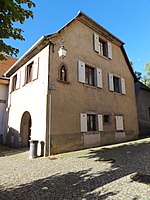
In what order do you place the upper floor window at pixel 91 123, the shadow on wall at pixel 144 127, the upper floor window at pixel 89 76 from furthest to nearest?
the shadow on wall at pixel 144 127 < the upper floor window at pixel 89 76 < the upper floor window at pixel 91 123

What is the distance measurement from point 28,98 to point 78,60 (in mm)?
3833

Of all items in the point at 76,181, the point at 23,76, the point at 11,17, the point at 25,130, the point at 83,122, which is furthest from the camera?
the point at 23,76

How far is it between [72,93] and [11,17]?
5820 millimetres

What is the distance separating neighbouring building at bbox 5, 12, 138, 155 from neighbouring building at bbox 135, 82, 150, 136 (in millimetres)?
2581

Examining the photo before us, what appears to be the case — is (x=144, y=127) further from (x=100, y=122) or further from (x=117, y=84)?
(x=100, y=122)

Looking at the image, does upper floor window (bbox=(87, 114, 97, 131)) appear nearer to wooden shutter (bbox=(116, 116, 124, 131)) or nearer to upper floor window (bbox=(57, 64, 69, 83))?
wooden shutter (bbox=(116, 116, 124, 131))

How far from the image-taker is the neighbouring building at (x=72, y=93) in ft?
26.0

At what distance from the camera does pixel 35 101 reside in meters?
8.59

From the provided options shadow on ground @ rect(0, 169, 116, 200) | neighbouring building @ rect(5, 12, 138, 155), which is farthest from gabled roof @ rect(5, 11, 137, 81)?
shadow on ground @ rect(0, 169, 116, 200)

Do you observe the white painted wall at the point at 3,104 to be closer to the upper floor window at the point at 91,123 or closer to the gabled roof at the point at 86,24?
the gabled roof at the point at 86,24

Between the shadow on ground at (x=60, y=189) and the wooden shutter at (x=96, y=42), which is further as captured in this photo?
the wooden shutter at (x=96, y=42)

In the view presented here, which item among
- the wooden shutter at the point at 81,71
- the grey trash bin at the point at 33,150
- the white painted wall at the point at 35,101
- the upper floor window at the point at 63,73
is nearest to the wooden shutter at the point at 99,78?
the wooden shutter at the point at 81,71

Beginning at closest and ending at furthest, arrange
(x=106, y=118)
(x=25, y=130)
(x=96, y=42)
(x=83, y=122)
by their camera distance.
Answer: (x=83, y=122)
(x=25, y=130)
(x=106, y=118)
(x=96, y=42)

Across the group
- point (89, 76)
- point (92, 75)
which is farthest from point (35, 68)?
point (92, 75)
